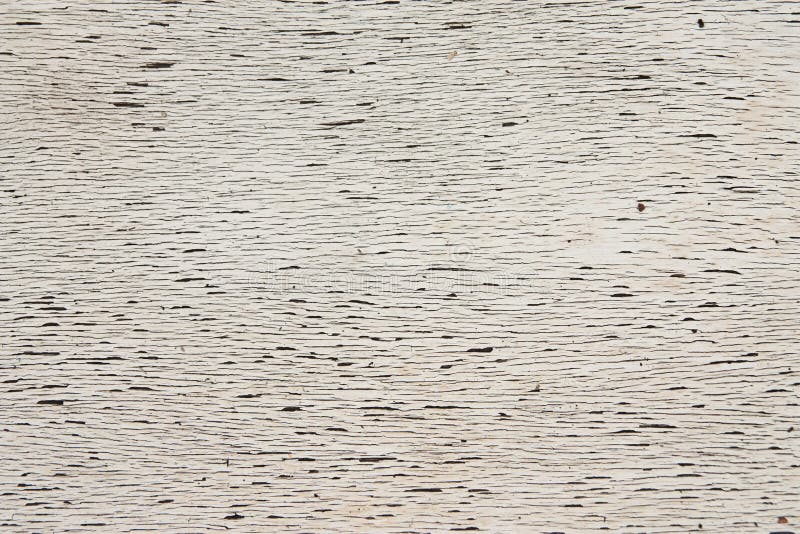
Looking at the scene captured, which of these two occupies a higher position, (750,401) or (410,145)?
(410,145)

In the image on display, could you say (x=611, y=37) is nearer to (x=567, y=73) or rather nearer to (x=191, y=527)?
(x=567, y=73)

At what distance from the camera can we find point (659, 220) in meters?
0.45

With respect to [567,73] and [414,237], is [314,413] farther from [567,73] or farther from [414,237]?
[567,73]

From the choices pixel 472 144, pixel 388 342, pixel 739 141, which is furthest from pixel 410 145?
pixel 739 141

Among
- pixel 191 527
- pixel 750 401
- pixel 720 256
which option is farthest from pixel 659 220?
pixel 191 527

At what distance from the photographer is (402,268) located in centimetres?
45

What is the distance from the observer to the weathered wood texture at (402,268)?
0.44 meters

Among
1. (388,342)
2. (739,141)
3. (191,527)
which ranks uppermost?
(739,141)

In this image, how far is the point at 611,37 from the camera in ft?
1.52

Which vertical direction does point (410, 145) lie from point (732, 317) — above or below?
above

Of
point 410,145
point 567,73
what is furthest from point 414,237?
point 567,73

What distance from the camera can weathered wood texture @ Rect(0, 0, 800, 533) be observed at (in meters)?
0.44

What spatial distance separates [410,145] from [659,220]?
0.68ft

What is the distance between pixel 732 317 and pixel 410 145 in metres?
0.29
